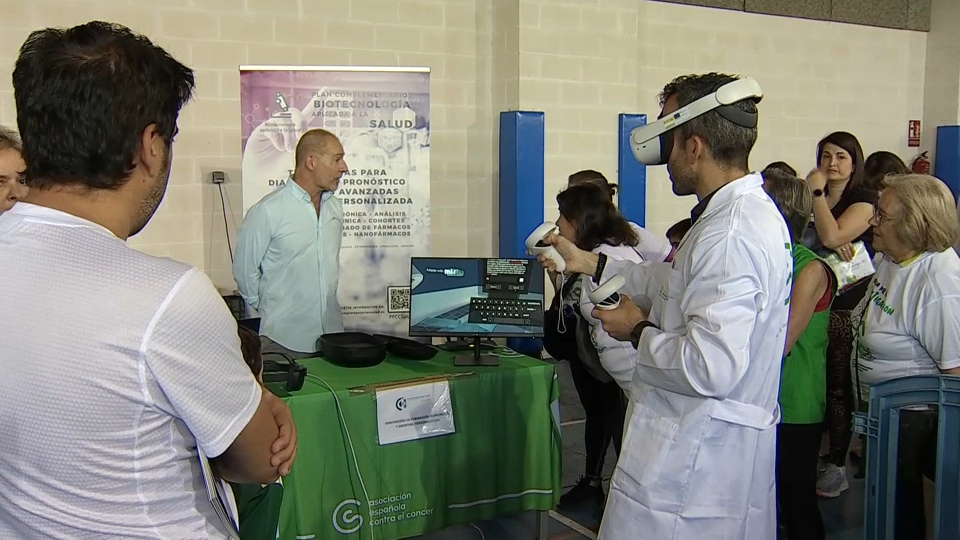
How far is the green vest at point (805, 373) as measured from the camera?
101 inches

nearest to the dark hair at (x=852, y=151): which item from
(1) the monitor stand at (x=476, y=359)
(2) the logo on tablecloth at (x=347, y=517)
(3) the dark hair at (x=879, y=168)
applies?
(3) the dark hair at (x=879, y=168)

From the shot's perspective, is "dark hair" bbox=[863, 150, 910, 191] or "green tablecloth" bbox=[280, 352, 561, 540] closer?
"green tablecloth" bbox=[280, 352, 561, 540]

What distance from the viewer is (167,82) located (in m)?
0.98

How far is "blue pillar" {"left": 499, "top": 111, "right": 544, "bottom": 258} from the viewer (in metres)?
4.80

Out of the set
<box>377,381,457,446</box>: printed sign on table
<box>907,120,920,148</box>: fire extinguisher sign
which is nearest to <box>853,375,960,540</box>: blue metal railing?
<box>377,381,457,446</box>: printed sign on table

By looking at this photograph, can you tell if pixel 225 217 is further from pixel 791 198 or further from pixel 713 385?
pixel 713 385

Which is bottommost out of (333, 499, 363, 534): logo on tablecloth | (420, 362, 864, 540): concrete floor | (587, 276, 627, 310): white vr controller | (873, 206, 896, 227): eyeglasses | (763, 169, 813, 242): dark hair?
(420, 362, 864, 540): concrete floor

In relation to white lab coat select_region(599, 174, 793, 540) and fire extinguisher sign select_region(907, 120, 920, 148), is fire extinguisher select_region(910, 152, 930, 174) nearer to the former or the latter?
fire extinguisher sign select_region(907, 120, 920, 148)

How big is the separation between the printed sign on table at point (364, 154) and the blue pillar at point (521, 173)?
2.36ft

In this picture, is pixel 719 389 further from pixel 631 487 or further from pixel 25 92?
pixel 25 92

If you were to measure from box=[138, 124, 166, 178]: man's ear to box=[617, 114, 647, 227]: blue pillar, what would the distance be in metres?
4.38

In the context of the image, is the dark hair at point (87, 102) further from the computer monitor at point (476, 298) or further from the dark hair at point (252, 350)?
the computer monitor at point (476, 298)

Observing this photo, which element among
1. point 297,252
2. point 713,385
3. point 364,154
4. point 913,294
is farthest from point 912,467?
point 364,154

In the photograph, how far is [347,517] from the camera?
8.53ft
